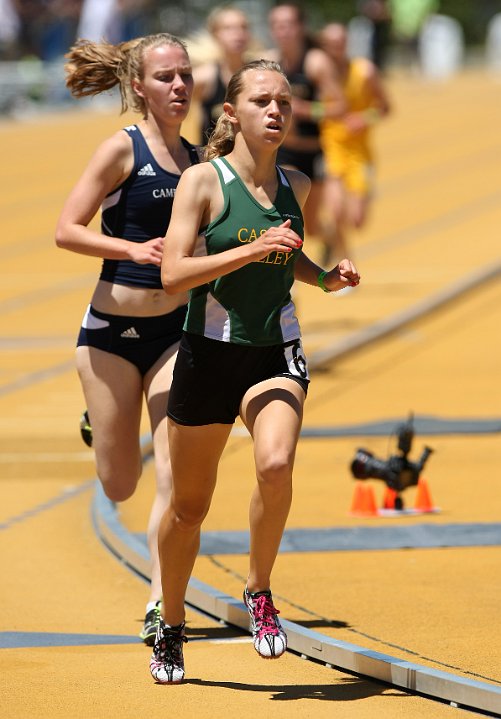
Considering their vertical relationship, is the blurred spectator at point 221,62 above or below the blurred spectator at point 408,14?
below

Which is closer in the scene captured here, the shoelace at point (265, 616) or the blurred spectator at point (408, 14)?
the shoelace at point (265, 616)

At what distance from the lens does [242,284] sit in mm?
6184

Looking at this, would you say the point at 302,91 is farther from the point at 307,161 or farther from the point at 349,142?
the point at 349,142

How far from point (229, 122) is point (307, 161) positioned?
8.83 meters

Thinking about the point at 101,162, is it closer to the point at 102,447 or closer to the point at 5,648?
the point at 102,447

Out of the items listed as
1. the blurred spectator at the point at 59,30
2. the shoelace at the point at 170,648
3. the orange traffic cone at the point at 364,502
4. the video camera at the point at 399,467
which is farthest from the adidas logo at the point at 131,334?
the blurred spectator at the point at 59,30

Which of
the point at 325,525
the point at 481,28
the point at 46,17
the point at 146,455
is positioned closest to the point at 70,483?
the point at 146,455

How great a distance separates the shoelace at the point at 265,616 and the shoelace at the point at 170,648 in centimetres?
32

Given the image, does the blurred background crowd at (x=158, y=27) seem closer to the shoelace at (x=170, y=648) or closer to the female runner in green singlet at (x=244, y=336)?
the female runner in green singlet at (x=244, y=336)

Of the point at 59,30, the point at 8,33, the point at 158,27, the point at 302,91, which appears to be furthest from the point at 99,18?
the point at 302,91

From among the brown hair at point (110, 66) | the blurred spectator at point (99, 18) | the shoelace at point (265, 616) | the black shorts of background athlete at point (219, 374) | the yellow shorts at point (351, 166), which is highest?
the blurred spectator at point (99, 18)

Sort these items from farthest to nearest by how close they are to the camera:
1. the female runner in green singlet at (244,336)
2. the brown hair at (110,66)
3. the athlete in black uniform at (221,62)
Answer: the athlete in black uniform at (221,62) → the brown hair at (110,66) → the female runner in green singlet at (244,336)

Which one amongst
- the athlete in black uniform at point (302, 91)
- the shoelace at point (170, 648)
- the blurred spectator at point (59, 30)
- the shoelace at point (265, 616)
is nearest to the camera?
the shoelace at point (265, 616)

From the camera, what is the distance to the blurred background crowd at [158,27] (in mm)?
45438
